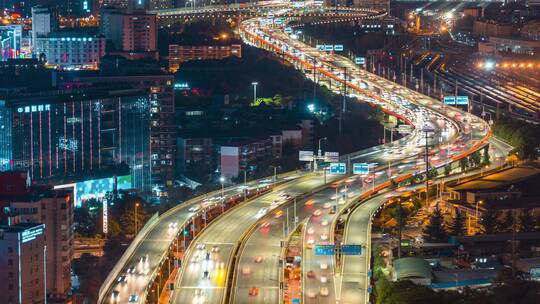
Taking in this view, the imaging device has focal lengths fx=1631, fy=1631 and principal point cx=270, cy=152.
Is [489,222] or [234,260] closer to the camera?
[234,260]

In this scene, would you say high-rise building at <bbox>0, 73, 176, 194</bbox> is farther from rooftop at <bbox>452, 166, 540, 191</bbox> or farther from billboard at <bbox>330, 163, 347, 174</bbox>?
rooftop at <bbox>452, 166, 540, 191</bbox>

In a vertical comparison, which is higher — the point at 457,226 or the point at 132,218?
the point at 457,226

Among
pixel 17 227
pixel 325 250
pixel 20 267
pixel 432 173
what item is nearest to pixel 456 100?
pixel 432 173

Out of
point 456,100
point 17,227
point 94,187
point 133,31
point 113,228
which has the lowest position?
point 94,187

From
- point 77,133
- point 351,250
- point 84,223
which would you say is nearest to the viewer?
point 351,250

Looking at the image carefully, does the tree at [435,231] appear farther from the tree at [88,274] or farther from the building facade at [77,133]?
the building facade at [77,133]

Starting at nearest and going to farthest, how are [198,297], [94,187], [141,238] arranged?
[198,297]
[141,238]
[94,187]

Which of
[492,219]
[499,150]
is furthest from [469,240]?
[499,150]

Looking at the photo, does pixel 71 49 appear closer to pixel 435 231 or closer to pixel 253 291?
pixel 435 231
